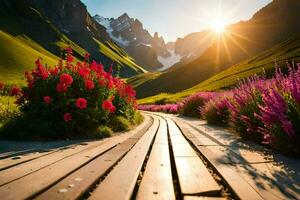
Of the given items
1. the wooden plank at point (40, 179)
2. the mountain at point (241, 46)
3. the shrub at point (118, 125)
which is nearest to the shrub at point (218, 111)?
the shrub at point (118, 125)

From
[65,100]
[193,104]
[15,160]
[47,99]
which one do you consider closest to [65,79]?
[65,100]

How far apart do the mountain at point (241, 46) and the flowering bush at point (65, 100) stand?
4709 inches

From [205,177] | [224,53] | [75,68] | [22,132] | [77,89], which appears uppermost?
[224,53]

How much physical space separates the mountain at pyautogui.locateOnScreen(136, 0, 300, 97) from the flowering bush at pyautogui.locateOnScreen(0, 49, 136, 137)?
392 ft

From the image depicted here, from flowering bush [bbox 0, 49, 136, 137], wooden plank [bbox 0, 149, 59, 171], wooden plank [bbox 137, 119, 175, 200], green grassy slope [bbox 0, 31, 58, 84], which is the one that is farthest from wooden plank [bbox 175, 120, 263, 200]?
green grassy slope [bbox 0, 31, 58, 84]

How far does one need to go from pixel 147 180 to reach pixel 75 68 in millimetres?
7011

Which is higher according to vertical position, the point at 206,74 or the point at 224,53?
the point at 224,53

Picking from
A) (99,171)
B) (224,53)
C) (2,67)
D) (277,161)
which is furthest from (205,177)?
(224,53)

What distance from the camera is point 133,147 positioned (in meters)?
6.03

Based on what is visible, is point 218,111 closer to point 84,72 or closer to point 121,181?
point 84,72

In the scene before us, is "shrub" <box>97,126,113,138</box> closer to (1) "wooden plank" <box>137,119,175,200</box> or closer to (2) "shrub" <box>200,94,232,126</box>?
(1) "wooden plank" <box>137,119,175,200</box>

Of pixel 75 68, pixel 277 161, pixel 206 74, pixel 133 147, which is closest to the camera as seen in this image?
pixel 277 161

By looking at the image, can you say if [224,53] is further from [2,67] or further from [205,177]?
[205,177]

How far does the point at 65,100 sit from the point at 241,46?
141 metres
